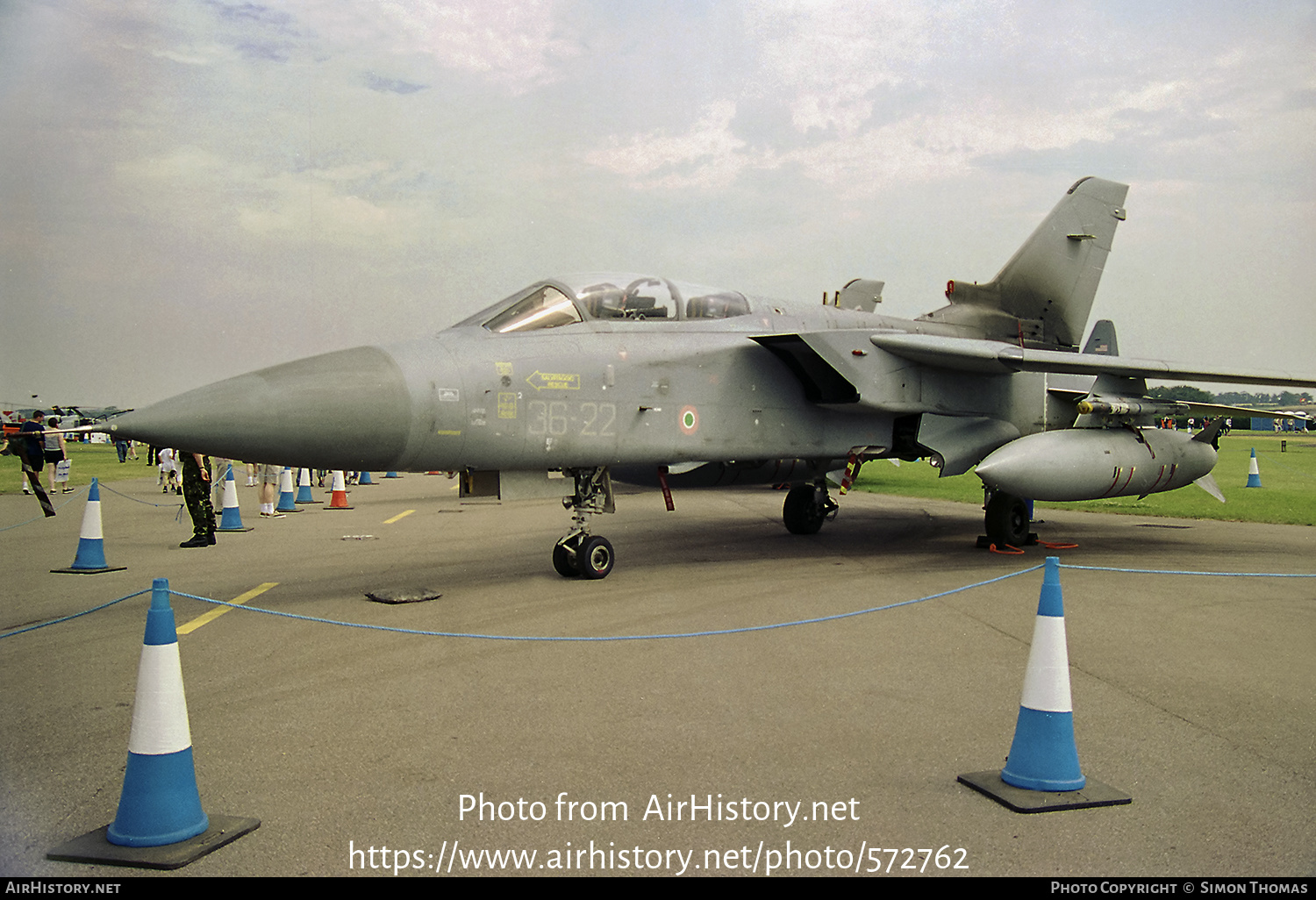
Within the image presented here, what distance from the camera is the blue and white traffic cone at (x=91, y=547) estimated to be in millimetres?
8984

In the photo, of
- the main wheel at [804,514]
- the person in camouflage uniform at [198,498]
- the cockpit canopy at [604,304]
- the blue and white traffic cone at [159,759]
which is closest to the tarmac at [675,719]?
the blue and white traffic cone at [159,759]

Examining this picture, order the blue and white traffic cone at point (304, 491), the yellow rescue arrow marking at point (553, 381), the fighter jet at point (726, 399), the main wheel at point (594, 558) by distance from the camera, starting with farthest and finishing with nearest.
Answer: the blue and white traffic cone at point (304, 491), the main wheel at point (594, 558), the yellow rescue arrow marking at point (553, 381), the fighter jet at point (726, 399)

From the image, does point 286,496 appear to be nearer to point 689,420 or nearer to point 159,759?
point 689,420

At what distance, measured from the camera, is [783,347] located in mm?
9266

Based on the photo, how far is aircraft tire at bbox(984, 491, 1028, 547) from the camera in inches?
414

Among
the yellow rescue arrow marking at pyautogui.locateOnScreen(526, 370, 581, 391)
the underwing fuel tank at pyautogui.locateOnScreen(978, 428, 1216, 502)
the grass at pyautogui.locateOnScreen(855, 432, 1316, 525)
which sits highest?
the yellow rescue arrow marking at pyautogui.locateOnScreen(526, 370, 581, 391)

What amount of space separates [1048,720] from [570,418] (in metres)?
Result: 5.05

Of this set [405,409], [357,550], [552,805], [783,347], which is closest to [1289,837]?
[552,805]

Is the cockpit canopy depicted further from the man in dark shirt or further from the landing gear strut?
the man in dark shirt

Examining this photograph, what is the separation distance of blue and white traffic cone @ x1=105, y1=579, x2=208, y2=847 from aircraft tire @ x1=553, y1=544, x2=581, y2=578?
17.2 ft

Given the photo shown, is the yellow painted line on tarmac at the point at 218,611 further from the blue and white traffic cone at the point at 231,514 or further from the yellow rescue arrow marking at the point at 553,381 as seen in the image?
the blue and white traffic cone at the point at 231,514

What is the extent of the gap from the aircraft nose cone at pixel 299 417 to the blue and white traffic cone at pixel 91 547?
3.96 meters

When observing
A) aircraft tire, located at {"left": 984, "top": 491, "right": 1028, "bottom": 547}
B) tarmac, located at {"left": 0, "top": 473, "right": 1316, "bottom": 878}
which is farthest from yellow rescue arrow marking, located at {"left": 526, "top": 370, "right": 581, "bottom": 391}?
aircraft tire, located at {"left": 984, "top": 491, "right": 1028, "bottom": 547}

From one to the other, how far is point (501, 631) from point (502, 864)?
3379 mm
